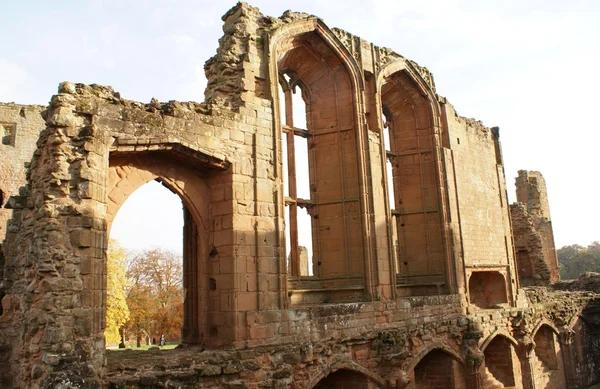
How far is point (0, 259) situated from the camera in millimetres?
9281

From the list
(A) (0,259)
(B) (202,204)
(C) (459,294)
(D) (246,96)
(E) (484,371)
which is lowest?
(E) (484,371)

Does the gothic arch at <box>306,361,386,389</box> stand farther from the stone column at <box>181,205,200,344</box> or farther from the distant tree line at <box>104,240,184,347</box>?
the distant tree line at <box>104,240,184,347</box>

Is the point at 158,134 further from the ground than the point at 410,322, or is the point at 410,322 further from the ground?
the point at 158,134

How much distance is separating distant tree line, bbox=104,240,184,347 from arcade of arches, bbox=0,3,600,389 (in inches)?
477

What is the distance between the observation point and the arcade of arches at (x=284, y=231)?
645 centimetres

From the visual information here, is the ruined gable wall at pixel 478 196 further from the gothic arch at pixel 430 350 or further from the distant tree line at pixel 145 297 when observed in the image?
the distant tree line at pixel 145 297

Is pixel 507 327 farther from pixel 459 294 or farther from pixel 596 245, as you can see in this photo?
pixel 596 245

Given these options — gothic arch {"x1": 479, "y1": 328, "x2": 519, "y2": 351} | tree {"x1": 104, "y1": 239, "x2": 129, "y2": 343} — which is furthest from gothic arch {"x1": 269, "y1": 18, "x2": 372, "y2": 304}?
tree {"x1": 104, "y1": 239, "x2": 129, "y2": 343}

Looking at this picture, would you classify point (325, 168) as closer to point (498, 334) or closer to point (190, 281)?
point (190, 281)

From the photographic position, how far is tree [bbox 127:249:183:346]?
25.3 m

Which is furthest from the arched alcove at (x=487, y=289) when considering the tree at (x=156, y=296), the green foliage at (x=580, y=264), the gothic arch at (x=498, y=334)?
the green foliage at (x=580, y=264)

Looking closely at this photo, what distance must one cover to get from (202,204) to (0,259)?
3939 millimetres

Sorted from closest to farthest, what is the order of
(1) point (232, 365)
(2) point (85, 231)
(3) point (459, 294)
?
(2) point (85, 231) → (1) point (232, 365) → (3) point (459, 294)

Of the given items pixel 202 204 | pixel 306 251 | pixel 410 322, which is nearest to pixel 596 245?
pixel 306 251
